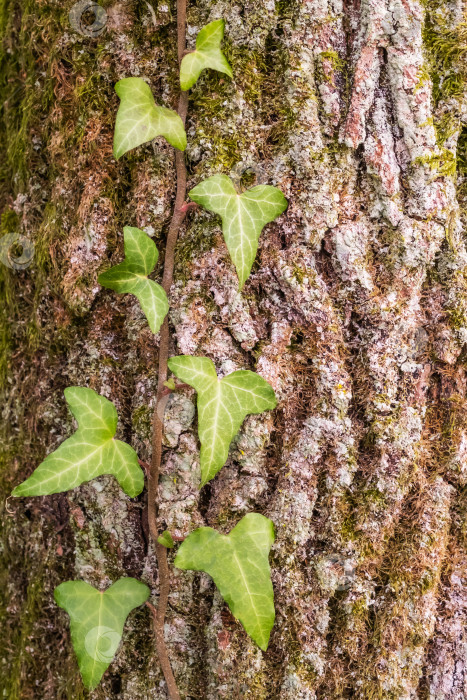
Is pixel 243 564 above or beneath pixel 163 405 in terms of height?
beneath

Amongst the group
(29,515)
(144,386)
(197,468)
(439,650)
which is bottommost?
(439,650)

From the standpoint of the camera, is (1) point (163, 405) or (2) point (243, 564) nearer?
(2) point (243, 564)

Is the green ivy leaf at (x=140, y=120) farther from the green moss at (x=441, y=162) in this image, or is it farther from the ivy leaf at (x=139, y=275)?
the green moss at (x=441, y=162)

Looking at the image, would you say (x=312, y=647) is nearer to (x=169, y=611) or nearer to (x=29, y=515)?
(x=169, y=611)

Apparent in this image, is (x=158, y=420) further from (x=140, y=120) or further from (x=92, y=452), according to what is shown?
(x=140, y=120)

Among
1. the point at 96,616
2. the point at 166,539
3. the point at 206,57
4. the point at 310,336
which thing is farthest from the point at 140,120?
the point at 96,616

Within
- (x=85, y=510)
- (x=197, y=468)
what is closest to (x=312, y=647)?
(x=197, y=468)
